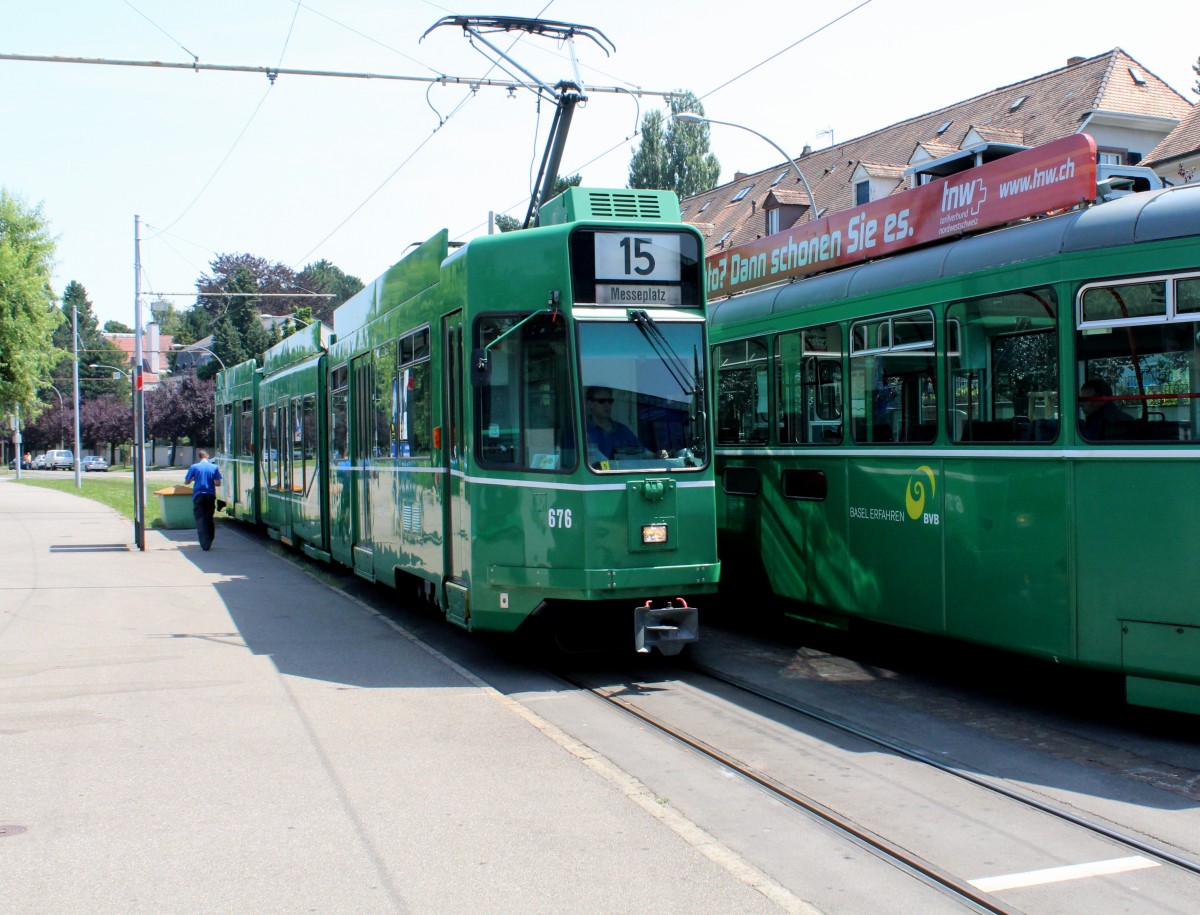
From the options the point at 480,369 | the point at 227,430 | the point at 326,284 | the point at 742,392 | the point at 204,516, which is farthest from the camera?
the point at 326,284

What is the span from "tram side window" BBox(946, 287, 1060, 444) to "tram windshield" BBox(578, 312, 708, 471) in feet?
6.14

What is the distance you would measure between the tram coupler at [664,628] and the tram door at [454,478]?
1.37 m

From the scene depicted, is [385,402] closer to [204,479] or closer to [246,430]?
[204,479]

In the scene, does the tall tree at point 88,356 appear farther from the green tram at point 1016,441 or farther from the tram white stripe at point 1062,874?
the tram white stripe at point 1062,874

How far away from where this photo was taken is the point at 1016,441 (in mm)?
7543

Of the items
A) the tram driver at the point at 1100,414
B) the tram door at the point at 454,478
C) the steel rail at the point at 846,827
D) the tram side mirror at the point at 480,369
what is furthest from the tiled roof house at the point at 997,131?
the steel rail at the point at 846,827

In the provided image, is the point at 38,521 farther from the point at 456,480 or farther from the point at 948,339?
the point at 948,339

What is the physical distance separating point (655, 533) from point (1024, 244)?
3194 millimetres

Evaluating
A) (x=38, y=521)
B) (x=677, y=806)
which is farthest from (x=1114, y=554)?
(x=38, y=521)

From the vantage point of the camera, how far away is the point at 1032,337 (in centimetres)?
747

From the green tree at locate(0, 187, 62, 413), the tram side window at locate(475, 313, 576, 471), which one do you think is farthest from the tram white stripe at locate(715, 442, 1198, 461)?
the green tree at locate(0, 187, 62, 413)

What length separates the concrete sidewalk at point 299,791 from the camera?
15.4 feet

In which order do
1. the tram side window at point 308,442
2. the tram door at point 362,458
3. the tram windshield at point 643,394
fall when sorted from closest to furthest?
1. the tram windshield at point 643,394
2. the tram door at point 362,458
3. the tram side window at point 308,442

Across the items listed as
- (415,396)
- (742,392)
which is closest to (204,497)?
(415,396)
